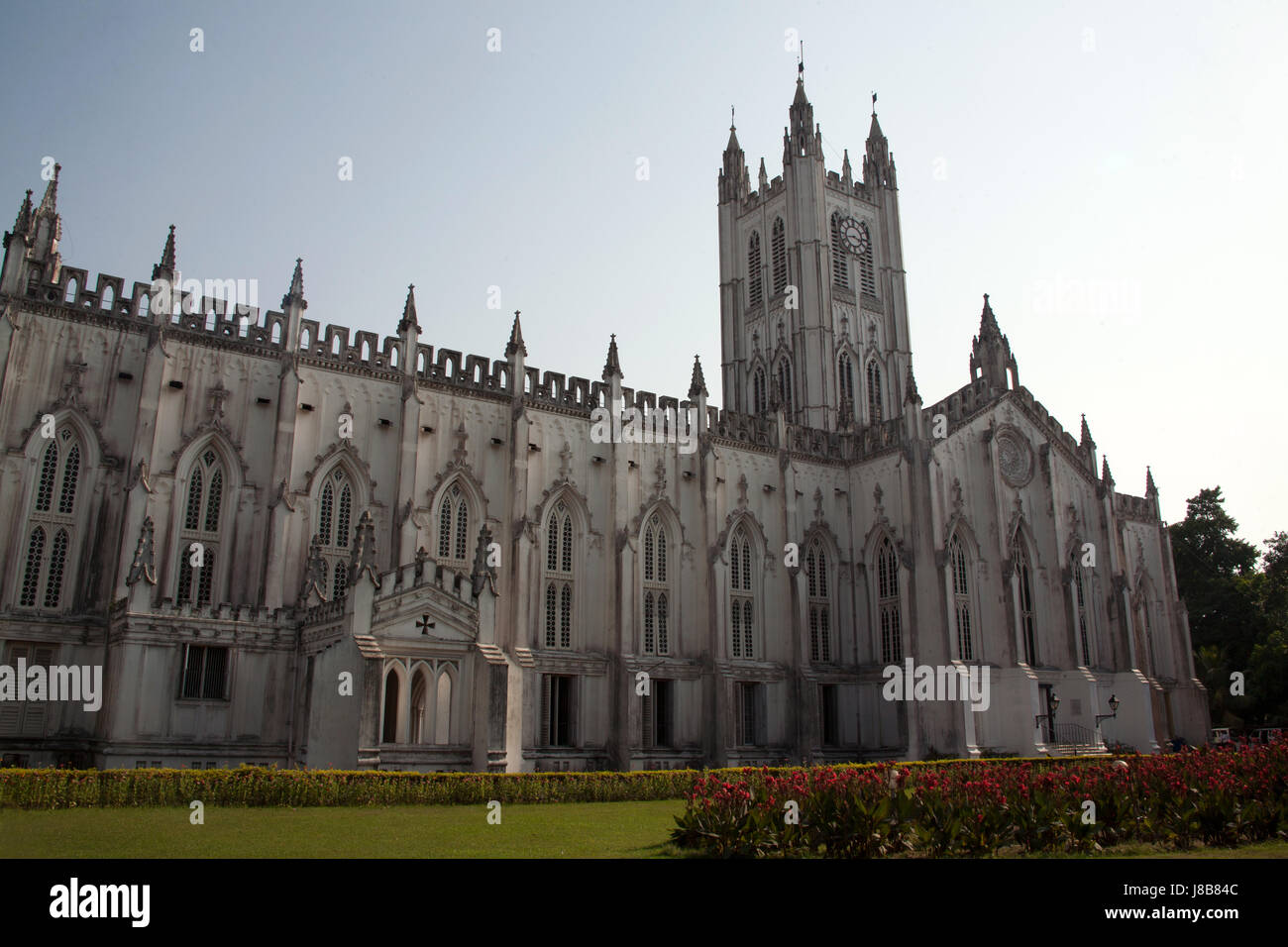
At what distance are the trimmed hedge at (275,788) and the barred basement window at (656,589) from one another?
14.1 m

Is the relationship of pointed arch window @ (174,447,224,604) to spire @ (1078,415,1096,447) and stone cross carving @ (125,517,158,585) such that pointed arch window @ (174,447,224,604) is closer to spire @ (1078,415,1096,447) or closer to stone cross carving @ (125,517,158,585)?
stone cross carving @ (125,517,158,585)

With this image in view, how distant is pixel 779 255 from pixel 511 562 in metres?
34.7

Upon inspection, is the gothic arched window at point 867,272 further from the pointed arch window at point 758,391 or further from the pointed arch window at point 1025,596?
the pointed arch window at point 1025,596

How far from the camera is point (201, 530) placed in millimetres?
32250

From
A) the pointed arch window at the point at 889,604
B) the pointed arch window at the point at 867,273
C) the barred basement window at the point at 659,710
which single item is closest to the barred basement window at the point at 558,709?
the barred basement window at the point at 659,710

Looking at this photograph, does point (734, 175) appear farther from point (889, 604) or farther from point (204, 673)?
point (204, 673)

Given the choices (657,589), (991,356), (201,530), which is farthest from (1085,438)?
(201,530)

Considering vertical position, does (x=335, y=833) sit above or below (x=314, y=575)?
below

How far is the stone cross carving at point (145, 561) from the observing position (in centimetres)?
2820

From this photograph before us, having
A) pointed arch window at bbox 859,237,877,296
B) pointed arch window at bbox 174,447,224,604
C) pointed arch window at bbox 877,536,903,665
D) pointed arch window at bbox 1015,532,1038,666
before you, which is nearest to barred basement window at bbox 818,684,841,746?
pointed arch window at bbox 877,536,903,665
